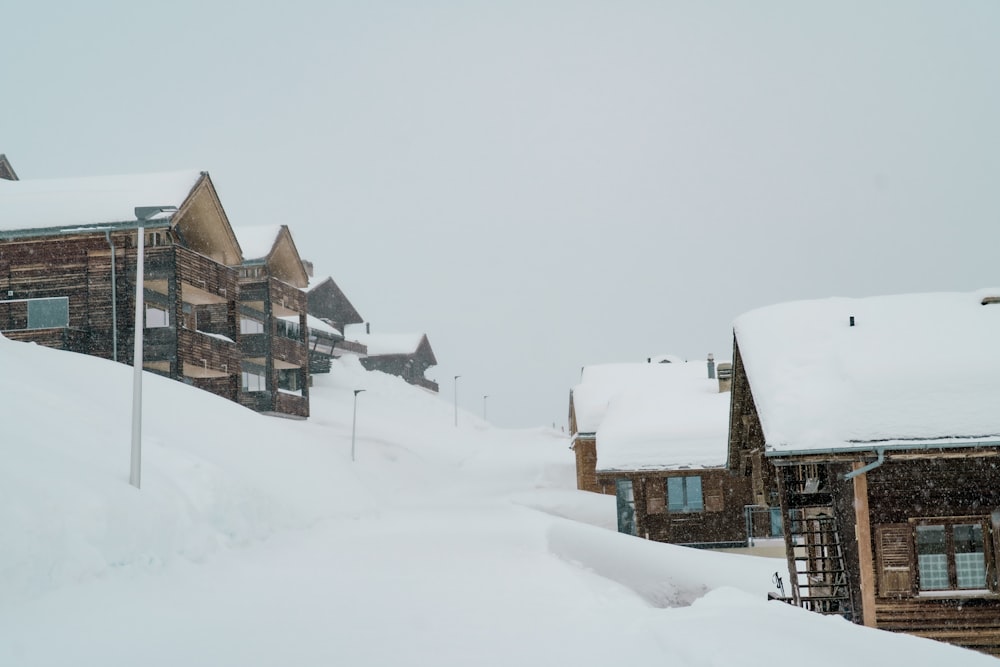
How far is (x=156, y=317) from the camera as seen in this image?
1423 inches

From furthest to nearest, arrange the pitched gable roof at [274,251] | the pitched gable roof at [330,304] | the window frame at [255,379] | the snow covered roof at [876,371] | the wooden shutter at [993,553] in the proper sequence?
the pitched gable roof at [330,304]
the pitched gable roof at [274,251]
the window frame at [255,379]
the wooden shutter at [993,553]
the snow covered roof at [876,371]

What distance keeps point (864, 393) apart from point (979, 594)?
13.0 ft

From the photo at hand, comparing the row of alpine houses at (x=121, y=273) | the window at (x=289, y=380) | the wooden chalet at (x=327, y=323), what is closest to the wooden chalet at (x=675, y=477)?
the row of alpine houses at (x=121, y=273)

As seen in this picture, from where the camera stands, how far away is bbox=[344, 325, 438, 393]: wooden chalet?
285 ft

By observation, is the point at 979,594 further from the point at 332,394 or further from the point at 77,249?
the point at 332,394

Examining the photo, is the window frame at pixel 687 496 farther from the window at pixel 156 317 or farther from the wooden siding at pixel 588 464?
the window at pixel 156 317

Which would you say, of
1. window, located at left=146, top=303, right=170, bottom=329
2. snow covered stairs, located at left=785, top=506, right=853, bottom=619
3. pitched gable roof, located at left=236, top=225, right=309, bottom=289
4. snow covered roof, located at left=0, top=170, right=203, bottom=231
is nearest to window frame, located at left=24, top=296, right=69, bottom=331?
snow covered roof, located at left=0, top=170, right=203, bottom=231

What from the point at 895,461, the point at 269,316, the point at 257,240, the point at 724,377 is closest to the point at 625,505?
the point at 724,377

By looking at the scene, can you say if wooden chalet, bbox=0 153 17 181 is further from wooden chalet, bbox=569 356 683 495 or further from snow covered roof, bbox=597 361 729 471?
snow covered roof, bbox=597 361 729 471

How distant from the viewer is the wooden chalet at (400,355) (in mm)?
86938

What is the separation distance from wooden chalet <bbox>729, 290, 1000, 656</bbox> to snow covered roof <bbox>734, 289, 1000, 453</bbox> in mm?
24

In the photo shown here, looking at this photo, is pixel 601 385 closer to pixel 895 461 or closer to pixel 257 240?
pixel 257 240

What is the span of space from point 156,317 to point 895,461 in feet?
101

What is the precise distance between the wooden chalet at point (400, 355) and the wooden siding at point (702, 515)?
59.2m
